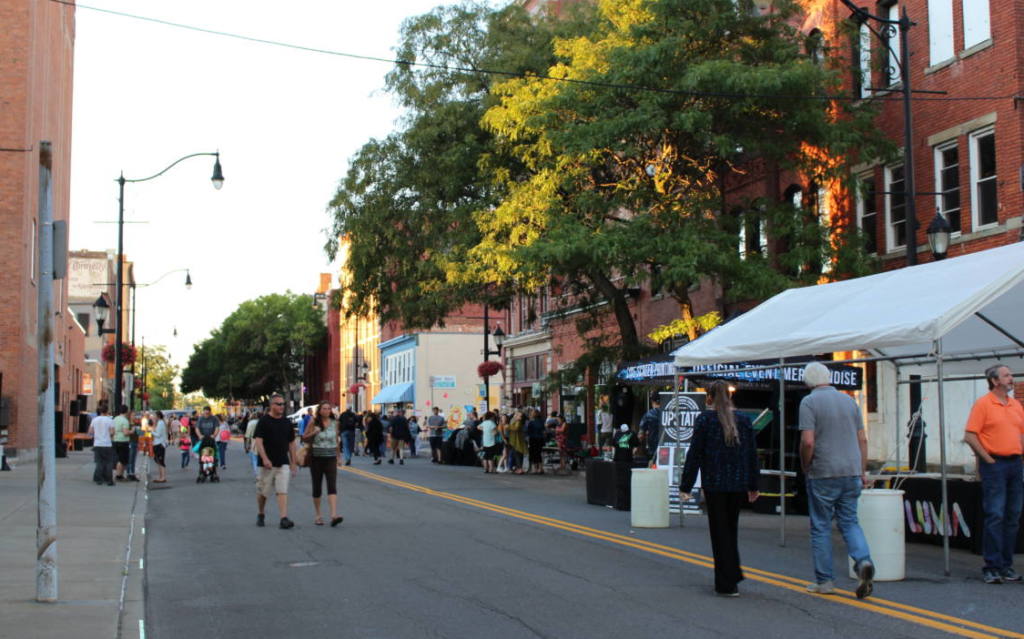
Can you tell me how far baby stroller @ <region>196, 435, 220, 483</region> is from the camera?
27.0 m

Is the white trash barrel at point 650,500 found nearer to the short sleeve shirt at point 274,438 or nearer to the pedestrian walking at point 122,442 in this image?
the short sleeve shirt at point 274,438

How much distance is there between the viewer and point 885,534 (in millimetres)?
10766

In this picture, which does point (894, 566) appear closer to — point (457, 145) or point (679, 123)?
point (679, 123)

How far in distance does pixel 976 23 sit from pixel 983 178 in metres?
3.24

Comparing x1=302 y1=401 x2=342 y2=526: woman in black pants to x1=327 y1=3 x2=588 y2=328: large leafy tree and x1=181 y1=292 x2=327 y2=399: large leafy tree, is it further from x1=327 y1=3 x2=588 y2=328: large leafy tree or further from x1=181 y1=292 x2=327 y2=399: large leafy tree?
x1=181 y1=292 x2=327 y2=399: large leafy tree

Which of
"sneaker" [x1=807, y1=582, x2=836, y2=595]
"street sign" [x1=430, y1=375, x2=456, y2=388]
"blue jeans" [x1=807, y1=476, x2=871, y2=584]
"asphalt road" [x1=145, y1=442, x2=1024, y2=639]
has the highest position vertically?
"street sign" [x1=430, y1=375, x2=456, y2=388]

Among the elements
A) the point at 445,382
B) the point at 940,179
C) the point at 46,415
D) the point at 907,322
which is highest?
the point at 940,179

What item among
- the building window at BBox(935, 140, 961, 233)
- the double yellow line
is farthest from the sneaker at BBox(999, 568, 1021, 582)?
the building window at BBox(935, 140, 961, 233)

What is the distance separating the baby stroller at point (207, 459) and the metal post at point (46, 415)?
17896 mm

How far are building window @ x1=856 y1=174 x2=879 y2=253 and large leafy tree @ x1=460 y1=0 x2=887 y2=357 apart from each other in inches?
32.2

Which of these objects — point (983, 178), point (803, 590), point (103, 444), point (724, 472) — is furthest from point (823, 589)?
point (103, 444)

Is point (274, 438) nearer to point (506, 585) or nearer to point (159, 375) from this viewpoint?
point (506, 585)

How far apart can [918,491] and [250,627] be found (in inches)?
332

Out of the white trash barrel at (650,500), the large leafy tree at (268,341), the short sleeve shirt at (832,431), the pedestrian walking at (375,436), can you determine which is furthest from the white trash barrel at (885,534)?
the large leafy tree at (268,341)
